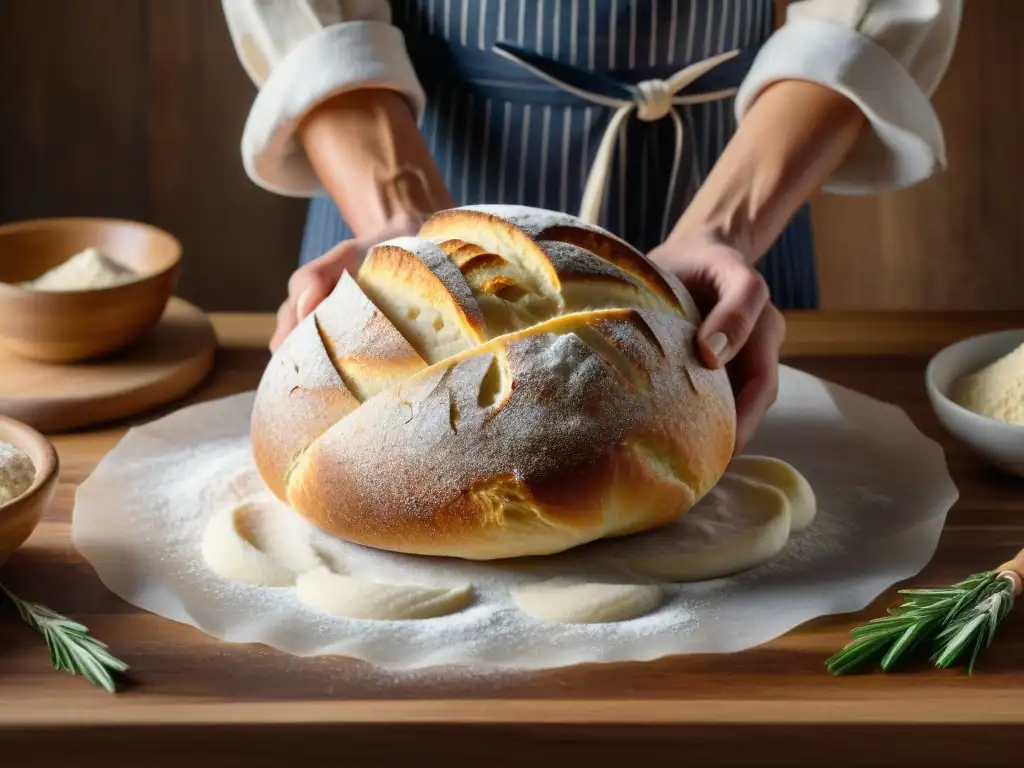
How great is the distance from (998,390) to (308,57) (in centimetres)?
91

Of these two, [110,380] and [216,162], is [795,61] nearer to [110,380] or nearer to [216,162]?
[110,380]

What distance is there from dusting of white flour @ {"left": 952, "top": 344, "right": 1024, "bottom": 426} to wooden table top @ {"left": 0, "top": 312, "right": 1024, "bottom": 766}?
33cm

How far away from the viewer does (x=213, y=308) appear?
3.01m

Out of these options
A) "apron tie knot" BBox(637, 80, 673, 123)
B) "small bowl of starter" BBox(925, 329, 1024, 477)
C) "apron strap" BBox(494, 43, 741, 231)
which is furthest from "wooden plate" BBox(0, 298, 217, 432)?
"small bowl of starter" BBox(925, 329, 1024, 477)

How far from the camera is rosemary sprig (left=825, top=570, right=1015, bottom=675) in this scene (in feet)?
3.31

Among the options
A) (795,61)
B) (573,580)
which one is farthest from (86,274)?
(795,61)

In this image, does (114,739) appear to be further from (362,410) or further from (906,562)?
(906,562)

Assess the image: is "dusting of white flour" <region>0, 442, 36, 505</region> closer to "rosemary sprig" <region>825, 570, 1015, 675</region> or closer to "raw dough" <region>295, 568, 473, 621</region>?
"raw dough" <region>295, 568, 473, 621</region>

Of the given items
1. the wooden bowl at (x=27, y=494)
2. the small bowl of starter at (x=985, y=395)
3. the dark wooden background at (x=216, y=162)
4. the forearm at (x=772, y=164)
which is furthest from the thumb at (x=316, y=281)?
the dark wooden background at (x=216, y=162)

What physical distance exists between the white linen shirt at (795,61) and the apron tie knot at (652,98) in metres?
0.09

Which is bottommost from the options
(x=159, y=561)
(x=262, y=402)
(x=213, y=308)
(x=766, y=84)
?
(x=213, y=308)

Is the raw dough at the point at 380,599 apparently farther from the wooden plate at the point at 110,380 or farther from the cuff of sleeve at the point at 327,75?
the cuff of sleeve at the point at 327,75

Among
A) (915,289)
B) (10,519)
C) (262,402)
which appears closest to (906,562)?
(262,402)

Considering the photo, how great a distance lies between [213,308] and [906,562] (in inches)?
84.5
